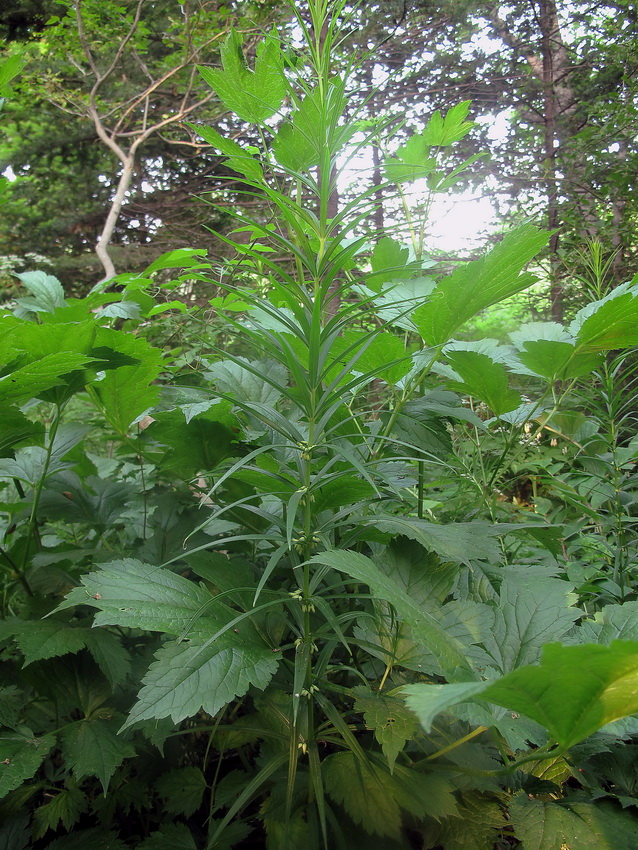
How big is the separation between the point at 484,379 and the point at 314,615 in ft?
1.56

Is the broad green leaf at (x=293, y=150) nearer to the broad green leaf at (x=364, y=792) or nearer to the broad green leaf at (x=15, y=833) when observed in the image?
the broad green leaf at (x=364, y=792)

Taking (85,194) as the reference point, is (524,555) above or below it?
below

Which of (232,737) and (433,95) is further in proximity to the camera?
(433,95)

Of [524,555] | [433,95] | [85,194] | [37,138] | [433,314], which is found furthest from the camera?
[85,194]

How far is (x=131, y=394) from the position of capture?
0.97 m

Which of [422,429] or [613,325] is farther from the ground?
[613,325]

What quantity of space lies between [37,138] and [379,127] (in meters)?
8.99

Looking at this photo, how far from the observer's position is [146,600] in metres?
0.62

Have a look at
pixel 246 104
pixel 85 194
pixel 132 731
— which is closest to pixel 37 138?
pixel 85 194

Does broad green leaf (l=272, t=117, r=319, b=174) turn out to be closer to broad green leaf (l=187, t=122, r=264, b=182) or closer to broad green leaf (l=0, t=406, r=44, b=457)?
broad green leaf (l=187, t=122, r=264, b=182)

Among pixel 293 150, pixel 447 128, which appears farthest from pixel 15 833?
pixel 447 128

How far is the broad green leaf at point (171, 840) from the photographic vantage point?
25.8 inches

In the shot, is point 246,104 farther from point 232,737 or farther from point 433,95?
point 433,95

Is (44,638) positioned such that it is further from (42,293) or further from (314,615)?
(42,293)
